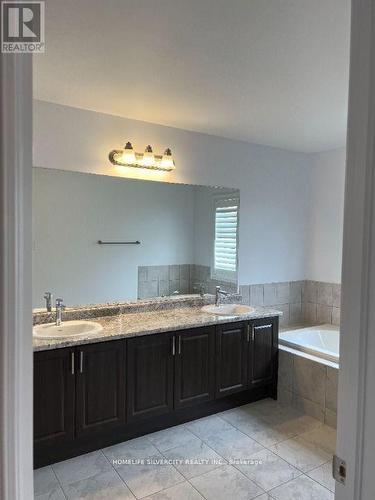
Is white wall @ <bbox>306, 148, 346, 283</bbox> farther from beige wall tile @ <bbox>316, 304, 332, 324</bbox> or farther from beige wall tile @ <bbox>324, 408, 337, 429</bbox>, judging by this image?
beige wall tile @ <bbox>324, 408, 337, 429</bbox>

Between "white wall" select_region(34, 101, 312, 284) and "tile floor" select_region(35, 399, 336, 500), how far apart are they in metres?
1.56

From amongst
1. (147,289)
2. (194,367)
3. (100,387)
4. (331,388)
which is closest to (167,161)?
(147,289)

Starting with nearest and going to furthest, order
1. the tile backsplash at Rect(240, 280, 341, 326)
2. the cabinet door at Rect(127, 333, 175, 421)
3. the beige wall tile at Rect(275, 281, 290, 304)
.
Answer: the cabinet door at Rect(127, 333, 175, 421) < the tile backsplash at Rect(240, 280, 341, 326) < the beige wall tile at Rect(275, 281, 290, 304)

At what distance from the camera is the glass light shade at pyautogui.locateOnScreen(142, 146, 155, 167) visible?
3093mm

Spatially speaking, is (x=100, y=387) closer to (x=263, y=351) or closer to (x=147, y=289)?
(x=147, y=289)

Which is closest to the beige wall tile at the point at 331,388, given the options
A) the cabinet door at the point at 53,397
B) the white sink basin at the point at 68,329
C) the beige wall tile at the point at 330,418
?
the beige wall tile at the point at 330,418

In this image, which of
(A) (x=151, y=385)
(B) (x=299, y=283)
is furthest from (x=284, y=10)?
(B) (x=299, y=283)

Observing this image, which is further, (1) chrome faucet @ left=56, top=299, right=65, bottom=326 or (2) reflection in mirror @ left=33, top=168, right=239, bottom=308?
(2) reflection in mirror @ left=33, top=168, right=239, bottom=308

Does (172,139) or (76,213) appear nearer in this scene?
(76,213)

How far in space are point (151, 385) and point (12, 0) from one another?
2510 mm

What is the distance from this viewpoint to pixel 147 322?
113 inches

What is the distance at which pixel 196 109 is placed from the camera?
2.82m

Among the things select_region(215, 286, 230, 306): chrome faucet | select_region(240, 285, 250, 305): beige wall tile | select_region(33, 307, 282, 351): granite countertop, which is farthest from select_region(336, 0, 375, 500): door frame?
select_region(240, 285, 250, 305): beige wall tile

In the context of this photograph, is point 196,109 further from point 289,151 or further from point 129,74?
point 289,151
